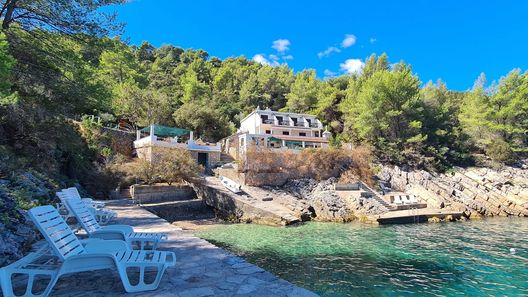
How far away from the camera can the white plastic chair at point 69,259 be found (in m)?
3.11

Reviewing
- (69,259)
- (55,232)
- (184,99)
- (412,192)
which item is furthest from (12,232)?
(184,99)

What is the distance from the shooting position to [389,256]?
27.3 ft

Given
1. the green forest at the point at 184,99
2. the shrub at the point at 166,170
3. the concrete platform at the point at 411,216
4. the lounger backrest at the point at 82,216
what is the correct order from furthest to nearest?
the shrub at the point at 166,170 → the concrete platform at the point at 411,216 → the green forest at the point at 184,99 → the lounger backrest at the point at 82,216

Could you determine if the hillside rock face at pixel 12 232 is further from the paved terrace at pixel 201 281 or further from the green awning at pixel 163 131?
the green awning at pixel 163 131

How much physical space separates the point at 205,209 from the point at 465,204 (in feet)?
53.1

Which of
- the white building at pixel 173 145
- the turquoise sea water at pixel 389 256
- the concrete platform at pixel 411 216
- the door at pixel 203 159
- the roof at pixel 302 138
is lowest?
the turquoise sea water at pixel 389 256

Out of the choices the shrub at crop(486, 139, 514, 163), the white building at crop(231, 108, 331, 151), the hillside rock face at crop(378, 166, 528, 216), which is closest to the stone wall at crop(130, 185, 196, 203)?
the hillside rock face at crop(378, 166, 528, 216)

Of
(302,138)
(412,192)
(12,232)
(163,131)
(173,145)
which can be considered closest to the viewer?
(12,232)

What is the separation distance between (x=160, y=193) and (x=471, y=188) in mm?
21354

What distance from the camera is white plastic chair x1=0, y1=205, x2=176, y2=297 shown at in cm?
311

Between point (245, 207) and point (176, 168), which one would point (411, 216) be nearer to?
point (245, 207)

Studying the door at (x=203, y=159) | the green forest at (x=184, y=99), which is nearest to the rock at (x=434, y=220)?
the green forest at (x=184, y=99)

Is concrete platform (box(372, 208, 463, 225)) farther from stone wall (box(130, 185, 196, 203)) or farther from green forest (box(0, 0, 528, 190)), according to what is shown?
stone wall (box(130, 185, 196, 203))

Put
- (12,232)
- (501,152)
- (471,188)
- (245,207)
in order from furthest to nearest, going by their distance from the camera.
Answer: (501,152), (471,188), (245,207), (12,232)
